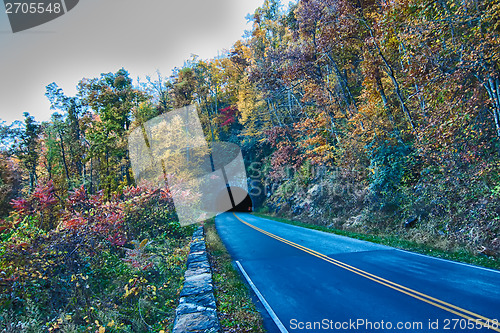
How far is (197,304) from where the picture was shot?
4.70 metres

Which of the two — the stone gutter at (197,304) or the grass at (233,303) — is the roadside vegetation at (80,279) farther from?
the grass at (233,303)

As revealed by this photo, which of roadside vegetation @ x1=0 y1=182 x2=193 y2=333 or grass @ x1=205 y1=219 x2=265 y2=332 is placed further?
roadside vegetation @ x1=0 y1=182 x2=193 y2=333

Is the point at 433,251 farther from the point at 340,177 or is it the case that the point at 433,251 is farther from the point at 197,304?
the point at 340,177

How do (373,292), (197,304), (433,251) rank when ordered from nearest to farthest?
(197,304)
(373,292)
(433,251)

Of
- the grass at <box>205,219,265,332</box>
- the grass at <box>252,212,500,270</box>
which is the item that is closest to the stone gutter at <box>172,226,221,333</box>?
the grass at <box>205,219,265,332</box>

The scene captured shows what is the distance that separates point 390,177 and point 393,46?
6.68 meters

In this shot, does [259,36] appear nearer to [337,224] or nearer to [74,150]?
[337,224]

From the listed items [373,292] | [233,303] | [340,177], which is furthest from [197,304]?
[340,177]

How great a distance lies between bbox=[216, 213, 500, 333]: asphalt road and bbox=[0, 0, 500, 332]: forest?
223 cm

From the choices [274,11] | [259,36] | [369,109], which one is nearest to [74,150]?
[259,36]

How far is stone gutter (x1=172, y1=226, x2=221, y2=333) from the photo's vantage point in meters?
3.84

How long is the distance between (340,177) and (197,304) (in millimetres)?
14119

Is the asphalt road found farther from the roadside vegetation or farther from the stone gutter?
the roadside vegetation

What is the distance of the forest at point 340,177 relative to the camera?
5.69 meters
